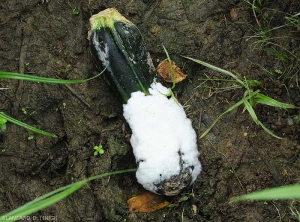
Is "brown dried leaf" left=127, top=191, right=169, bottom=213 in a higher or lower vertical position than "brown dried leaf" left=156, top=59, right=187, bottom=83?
lower

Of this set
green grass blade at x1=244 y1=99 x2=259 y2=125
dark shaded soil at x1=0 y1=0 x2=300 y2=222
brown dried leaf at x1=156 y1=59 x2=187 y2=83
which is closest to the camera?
green grass blade at x1=244 y1=99 x2=259 y2=125

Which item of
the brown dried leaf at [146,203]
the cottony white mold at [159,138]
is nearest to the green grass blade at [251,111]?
the cottony white mold at [159,138]

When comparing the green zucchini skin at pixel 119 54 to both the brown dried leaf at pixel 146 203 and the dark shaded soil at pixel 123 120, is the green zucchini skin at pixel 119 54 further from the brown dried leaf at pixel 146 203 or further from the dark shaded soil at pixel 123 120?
the brown dried leaf at pixel 146 203

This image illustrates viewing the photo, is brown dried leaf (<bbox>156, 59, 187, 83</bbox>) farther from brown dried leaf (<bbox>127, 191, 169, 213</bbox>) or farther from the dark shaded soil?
brown dried leaf (<bbox>127, 191, 169, 213</bbox>)

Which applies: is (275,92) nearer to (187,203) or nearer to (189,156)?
(189,156)

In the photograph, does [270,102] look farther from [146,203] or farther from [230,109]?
[146,203]

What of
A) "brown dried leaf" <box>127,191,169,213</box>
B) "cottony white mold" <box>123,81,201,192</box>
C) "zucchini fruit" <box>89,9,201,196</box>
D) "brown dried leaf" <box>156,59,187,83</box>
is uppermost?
"zucchini fruit" <box>89,9,201,196</box>

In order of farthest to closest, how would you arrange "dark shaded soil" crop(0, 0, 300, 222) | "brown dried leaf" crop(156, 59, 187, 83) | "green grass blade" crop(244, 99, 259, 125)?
"brown dried leaf" crop(156, 59, 187, 83)
"dark shaded soil" crop(0, 0, 300, 222)
"green grass blade" crop(244, 99, 259, 125)

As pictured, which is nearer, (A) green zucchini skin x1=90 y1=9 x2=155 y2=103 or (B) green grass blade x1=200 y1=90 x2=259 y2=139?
(B) green grass blade x1=200 y1=90 x2=259 y2=139

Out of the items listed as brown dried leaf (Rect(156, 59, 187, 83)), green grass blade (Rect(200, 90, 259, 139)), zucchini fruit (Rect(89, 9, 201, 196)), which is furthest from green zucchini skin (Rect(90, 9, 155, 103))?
green grass blade (Rect(200, 90, 259, 139))
